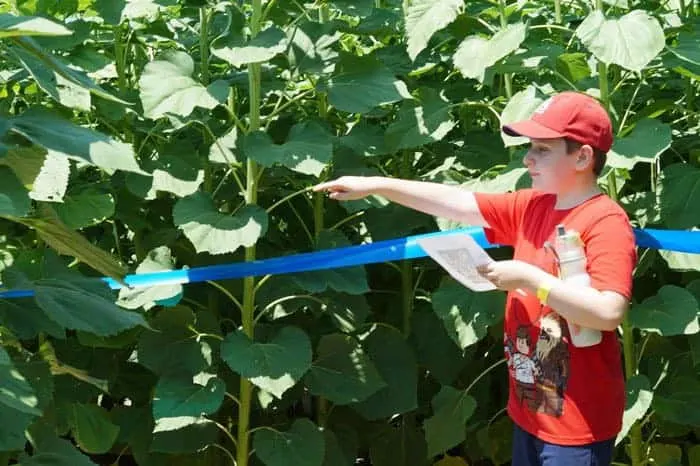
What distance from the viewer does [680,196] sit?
3410 millimetres

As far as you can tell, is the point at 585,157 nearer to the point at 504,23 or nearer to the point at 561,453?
the point at 561,453

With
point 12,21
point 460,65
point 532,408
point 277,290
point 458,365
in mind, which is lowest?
point 458,365

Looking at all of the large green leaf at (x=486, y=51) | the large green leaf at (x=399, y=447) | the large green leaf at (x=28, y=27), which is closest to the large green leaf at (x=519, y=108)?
the large green leaf at (x=486, y=51)

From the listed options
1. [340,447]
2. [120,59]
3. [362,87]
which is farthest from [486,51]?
[340,447]

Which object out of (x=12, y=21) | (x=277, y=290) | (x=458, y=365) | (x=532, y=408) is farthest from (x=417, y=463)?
(x=12, y=21)

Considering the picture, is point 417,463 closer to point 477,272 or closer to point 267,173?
point 267,173

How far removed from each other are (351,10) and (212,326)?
3.26 feet

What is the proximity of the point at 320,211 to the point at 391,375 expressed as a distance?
55cm

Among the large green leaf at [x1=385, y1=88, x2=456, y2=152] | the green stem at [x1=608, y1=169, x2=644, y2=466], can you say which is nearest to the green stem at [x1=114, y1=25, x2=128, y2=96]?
the large green leaf at [x1=385, y1=88, x2=456, y2=152]

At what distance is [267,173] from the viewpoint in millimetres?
3637

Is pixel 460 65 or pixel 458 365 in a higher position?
pixel 460 65

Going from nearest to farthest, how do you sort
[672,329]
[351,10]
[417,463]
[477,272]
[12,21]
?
[12,21] < [477,272] < [672,329] < [351,10] < [417,463]

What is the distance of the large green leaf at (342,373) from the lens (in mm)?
3492

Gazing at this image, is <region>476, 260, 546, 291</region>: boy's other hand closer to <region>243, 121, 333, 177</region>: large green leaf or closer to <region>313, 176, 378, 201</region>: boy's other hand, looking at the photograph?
<region>313, 176, 378, 201</region>: boy's other hand
